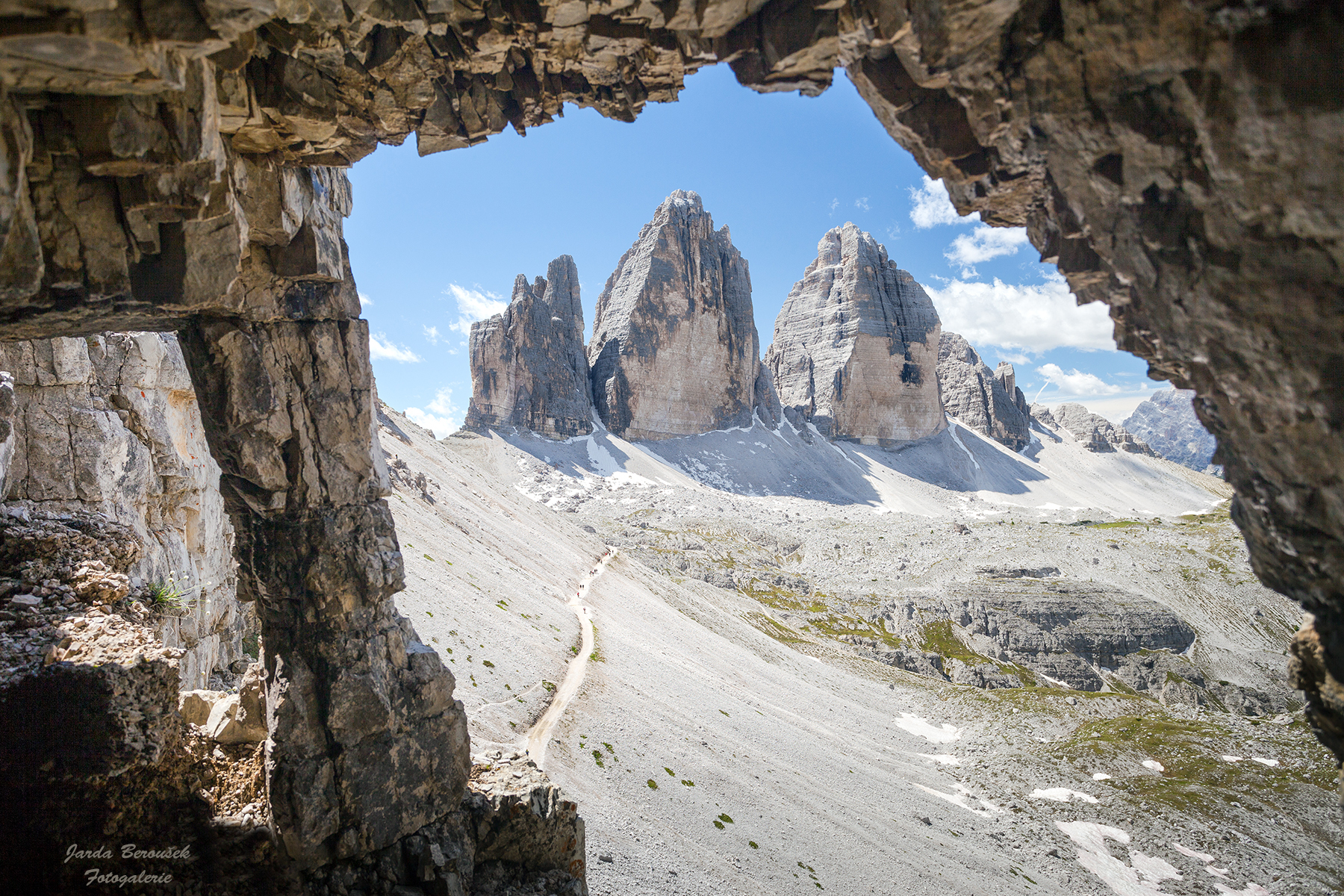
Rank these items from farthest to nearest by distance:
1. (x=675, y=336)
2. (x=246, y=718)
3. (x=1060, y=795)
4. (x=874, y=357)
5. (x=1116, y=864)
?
(x=874, y=357)
(x=675, y=336)
(x=1060, y=795)
(x=1116, y=864)
(x=246, y=718)

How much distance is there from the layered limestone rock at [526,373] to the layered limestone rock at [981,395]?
9238 cm

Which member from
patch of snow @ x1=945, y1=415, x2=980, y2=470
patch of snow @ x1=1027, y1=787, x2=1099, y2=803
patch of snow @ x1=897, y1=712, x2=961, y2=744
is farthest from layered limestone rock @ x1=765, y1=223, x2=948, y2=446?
patch of snow @ x1=1027, y1=787, x2=1099, y2=803

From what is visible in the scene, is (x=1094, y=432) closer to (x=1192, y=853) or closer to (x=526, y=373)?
(x=526, y=373)

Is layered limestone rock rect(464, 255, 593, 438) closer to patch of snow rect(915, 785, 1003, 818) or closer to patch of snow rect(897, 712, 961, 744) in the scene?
patch of snow rect(897, 712, 961, 744)

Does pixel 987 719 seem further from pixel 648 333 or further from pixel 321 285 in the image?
pixel 648 333

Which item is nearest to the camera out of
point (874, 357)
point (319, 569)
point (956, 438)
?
point (319, 569)

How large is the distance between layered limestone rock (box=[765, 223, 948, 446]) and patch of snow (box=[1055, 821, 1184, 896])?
116 m

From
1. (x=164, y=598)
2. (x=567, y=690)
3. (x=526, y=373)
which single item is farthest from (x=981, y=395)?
(x=164, y=598)

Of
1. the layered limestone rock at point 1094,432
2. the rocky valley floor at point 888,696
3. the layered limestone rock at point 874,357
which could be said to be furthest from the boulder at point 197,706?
the layered limestone rock at point 1094,432

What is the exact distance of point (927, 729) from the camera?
117 feet

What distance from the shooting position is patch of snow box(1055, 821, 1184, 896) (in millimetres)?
22953

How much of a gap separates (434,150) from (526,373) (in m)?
108

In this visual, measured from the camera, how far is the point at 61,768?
843 cm

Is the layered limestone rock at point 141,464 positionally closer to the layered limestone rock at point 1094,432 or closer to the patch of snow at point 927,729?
the patch of snow at point 927,729
